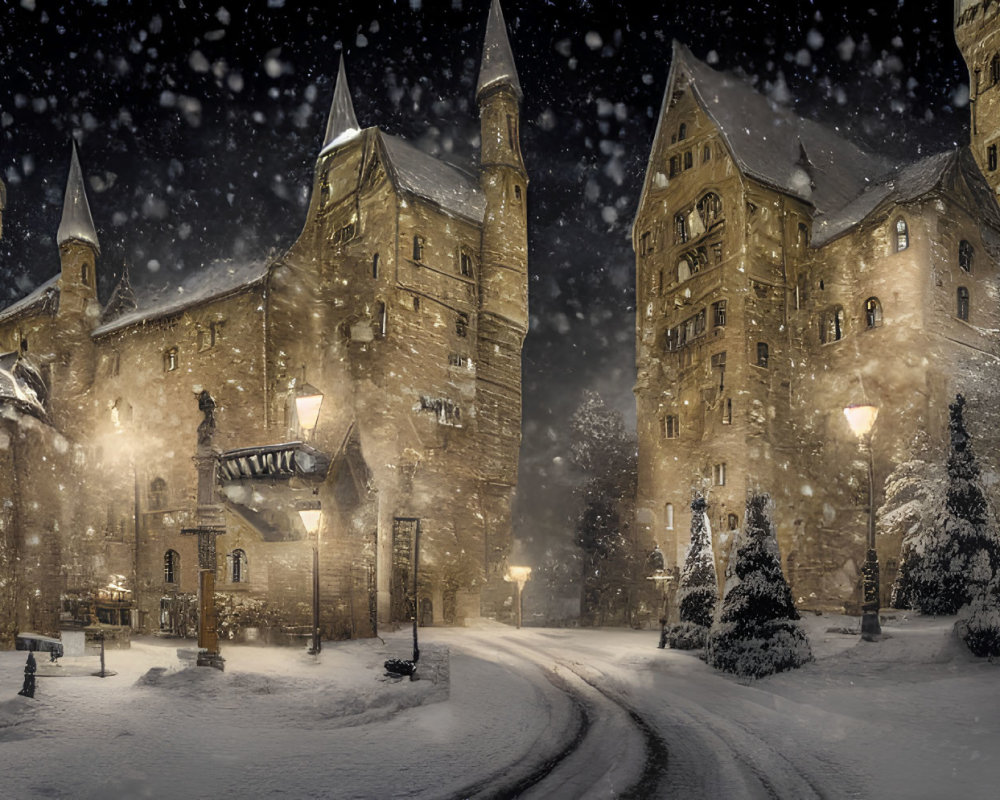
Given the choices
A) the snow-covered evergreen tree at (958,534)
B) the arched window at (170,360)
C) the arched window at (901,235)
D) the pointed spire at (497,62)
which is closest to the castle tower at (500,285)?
the pointed spire at (497,62)

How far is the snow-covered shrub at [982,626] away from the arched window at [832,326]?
27.4m

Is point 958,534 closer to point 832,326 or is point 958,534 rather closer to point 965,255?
point 832,326

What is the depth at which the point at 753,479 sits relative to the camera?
4091 cm

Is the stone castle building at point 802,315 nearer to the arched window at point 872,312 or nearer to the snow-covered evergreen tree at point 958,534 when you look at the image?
the arched window at point 872,312

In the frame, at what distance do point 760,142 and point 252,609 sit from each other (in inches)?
1357

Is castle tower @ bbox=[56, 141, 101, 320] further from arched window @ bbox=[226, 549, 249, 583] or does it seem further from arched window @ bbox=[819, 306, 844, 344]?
arched window @ bbox=[819, 306, 844, 344]

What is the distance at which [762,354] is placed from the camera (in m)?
43.0

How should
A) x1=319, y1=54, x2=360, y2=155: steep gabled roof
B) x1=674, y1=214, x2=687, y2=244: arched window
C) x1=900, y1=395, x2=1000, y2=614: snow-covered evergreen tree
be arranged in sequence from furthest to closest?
x1=319, y1=54, x2=360, y2=155: steep gabled roof
x1=674, y1=214, x2=687, y2=244: arched window
x1=900, y1=395, x2=1000, y2=614: snow-covered evergreen tree

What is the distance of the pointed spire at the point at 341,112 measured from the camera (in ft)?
169

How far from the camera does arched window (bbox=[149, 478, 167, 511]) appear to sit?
39.6 meters

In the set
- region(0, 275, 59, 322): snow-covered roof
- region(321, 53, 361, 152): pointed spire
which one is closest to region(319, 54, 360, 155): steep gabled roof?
region(321, 53, 361, 152): pointed spire

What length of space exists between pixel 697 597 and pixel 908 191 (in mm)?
25817

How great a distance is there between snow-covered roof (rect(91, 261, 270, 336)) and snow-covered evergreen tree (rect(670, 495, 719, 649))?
23099 mm

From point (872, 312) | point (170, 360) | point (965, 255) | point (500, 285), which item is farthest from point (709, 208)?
point (170, 360)
